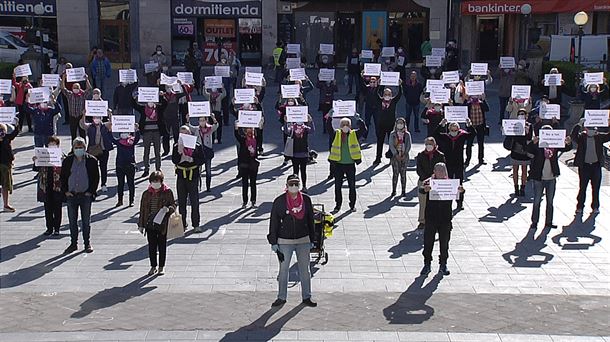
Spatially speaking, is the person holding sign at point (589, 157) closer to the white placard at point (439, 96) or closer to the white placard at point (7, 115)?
the white placard at point (439, 96)

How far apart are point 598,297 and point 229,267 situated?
5.19 meters

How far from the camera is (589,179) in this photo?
16953 millimetres

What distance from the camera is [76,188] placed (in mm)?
14391

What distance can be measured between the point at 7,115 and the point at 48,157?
4.40 metres

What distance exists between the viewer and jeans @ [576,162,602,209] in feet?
55.1

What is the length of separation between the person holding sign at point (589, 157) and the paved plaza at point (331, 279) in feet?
1.69

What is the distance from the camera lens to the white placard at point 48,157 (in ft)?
49.4

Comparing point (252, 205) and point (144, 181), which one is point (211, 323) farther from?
point (144, 181)

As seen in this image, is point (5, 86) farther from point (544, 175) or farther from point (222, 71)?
point (544, 175)

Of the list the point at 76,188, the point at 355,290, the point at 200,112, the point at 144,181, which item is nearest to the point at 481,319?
the point at 355,290

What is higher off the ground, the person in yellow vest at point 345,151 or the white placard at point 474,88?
the white placard at point 474,88

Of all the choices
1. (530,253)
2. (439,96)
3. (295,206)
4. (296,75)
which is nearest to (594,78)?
(439,96)

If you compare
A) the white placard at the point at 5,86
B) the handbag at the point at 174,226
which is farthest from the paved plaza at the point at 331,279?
the white placard at the point at 5,86

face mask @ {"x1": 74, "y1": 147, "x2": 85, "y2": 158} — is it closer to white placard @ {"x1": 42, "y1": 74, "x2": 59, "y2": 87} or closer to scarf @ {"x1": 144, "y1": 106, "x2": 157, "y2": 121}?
scarf @ {"x1": 144, "y1": 106, "x2": 157, "y2": 121}
